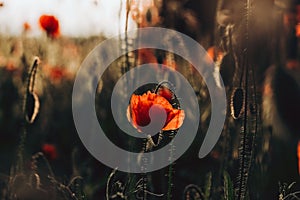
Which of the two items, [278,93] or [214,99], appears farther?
[278,93]

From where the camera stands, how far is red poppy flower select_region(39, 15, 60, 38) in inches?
119

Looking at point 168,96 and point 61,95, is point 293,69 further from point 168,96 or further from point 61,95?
point 168,96

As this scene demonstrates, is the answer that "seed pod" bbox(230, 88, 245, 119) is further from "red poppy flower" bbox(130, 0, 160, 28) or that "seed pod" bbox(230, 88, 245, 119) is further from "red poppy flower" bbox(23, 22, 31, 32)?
"red poppy flower" bbox(23, 22, 31, 32)

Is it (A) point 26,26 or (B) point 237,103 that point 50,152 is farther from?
(B) point 237,103

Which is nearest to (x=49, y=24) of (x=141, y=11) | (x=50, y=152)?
(x=50, y=152)

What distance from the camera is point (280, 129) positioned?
109 inches

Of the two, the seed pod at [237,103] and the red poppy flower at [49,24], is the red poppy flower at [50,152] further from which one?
the seed pod at [237,103]

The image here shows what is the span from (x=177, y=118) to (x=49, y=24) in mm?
1680

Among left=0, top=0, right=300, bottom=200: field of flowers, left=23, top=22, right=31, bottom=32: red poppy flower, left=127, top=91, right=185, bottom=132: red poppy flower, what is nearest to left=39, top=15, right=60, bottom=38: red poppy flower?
left=0, top=0, right=300, bottom=200: field of flowers

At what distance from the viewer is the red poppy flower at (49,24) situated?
303 centimetres

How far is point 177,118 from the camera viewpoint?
1.50m

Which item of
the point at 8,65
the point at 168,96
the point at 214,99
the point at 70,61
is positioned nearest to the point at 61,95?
the point at 8,65

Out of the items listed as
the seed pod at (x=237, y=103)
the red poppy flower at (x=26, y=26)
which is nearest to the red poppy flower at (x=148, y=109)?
the seed pod at (x=237, y=103)

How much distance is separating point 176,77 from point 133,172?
815mm
